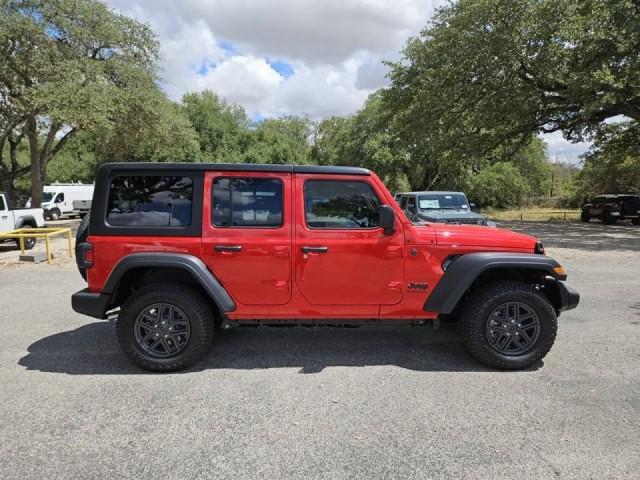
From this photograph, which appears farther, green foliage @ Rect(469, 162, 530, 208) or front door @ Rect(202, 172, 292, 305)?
green foliage @ Rect(469, 162, 530, 208)

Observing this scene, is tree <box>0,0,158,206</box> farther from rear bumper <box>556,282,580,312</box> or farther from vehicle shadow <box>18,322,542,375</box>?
rear bumper <box>556,282,580,312</box>

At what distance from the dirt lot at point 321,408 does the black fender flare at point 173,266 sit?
0.75m

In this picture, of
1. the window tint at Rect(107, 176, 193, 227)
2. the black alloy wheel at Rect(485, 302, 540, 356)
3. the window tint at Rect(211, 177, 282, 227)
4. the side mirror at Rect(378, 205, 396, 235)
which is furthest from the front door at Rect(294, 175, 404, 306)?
the window tint at Rect(107, 176, 193, 227)

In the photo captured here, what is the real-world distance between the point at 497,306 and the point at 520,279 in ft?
1.50

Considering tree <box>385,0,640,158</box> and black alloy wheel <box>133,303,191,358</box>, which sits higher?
tree <box>385,0,640,158</box>

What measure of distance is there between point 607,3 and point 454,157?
8317 millimetres

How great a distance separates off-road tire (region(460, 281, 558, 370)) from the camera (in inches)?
156

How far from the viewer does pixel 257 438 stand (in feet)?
9.64

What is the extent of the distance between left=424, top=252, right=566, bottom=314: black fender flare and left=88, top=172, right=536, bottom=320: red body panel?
0.08 metres

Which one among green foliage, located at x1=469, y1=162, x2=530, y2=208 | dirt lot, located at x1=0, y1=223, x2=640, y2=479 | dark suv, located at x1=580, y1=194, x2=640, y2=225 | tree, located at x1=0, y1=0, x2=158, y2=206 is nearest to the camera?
dirt lot, located at x1=0, y1=223, x2=640, y2=479

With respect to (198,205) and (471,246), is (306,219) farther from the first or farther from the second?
(471,246)

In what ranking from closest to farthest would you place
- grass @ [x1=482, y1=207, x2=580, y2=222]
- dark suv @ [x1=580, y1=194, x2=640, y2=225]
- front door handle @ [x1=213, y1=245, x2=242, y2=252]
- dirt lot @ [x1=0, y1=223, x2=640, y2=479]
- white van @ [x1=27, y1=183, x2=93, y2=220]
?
1. dirt lot @ [x1=0, y1=223, x2=640, y2=479]
2. front door handle @ [x1=213, y1=245, x2=242, y2=252]
3. dark suv @ [x1=580, y1=194, x2=640, y2=225]
4. white van @ [x1=27, y1=183, x2=93, y2=220]
5. grass @ [x1=482, y1=207, x2=580, y2=222]

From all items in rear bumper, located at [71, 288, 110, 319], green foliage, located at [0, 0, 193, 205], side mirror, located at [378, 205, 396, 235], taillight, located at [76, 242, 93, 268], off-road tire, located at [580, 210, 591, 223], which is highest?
green foliage, located at [0, 0, 193, 205]

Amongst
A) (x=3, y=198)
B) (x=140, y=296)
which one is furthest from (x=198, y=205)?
(x=3, y=198)
